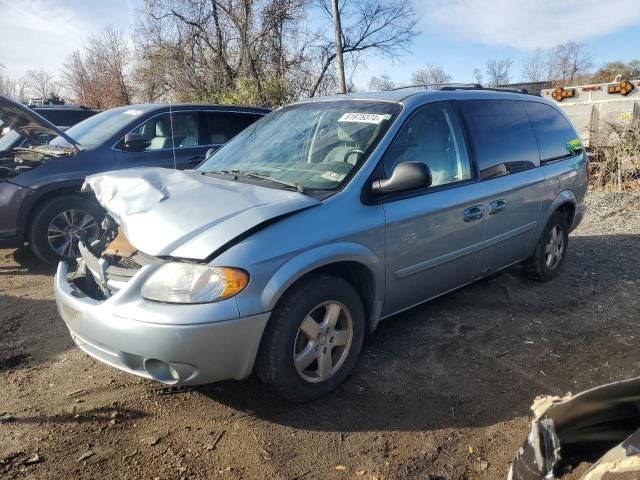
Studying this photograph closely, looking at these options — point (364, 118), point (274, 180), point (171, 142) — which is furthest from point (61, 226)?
point (364, 118)

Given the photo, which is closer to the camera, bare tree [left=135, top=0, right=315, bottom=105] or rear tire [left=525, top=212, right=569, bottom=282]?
rear tire [left=525, top=212, right=569, bottom=282]

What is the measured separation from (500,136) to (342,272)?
2.02 metres

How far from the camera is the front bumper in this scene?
8.05 feet

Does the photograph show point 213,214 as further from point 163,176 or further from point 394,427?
point 394,427

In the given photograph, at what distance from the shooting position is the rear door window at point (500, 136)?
13.0 ft

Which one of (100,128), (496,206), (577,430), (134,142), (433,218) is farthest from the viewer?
(100,128)

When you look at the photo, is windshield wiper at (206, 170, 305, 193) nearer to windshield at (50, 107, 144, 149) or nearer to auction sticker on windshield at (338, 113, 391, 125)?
auction sticker on windshield at (338, 113, 391, 125)

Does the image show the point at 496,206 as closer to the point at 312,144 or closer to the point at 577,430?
the point at 312,144

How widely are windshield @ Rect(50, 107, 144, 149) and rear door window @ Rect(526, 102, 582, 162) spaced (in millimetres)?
4443

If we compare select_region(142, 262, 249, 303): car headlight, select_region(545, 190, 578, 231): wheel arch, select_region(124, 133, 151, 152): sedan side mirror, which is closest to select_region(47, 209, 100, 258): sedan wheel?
select_region(124, 133, 151, 152): sedan side mirror

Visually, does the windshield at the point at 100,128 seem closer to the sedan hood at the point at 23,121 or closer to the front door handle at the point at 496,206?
the sedan hood at the point at 23,121

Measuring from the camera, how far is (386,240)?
318cm

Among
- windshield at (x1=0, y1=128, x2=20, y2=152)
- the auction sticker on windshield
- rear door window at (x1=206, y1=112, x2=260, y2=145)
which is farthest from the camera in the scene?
rear door window at (x1=206, y1=112, x2=260, y2=145)

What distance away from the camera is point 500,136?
13.8 feet
